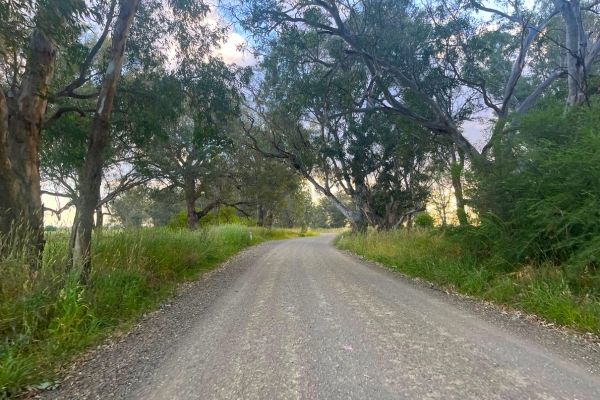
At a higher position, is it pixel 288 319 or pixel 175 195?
pixel 175 195

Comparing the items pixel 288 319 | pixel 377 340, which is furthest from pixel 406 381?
pixel 288 319

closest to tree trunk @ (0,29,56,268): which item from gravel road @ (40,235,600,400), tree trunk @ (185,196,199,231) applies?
gravel road @ (40,235,600,400)

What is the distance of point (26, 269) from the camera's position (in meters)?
4.40

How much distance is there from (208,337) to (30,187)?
15.2ft

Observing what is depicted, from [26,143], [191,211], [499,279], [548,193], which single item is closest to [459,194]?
[548,193]

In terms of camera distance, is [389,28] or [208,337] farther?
[389,28]

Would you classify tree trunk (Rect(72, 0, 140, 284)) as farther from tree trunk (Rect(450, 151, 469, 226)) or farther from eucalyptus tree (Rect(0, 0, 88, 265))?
tree trunk (Rect(450, 151, 469, 226))

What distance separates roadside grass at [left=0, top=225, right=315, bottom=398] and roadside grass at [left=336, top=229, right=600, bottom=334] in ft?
18.4

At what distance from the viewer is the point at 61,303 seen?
4.43 meters

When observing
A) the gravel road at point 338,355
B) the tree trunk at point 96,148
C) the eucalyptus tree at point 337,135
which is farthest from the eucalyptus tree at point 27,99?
the eucalyptus tree at point 337,135

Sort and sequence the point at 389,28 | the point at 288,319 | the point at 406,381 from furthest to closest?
the point at 389,28, the point at 288,319, the point at 406,381

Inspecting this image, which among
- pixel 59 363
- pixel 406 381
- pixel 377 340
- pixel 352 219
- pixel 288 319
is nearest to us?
pixel 406 381

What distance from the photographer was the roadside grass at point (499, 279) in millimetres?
4781

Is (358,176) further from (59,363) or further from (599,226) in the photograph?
(59,363)
